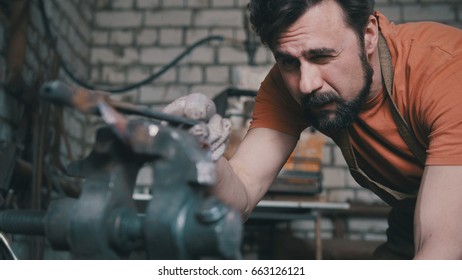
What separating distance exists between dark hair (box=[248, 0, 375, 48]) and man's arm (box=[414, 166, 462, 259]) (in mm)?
425

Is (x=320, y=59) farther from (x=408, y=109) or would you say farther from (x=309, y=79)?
(x=408, y=109)

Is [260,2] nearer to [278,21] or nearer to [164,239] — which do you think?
[278,21]

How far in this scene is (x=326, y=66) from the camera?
1358 millimetres

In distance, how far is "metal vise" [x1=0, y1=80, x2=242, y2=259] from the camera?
0.67 meters

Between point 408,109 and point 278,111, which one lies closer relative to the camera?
point 408,109

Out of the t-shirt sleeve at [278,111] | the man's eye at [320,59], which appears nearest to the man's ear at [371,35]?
the man's eye at [320,59]

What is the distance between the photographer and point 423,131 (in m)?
1.37

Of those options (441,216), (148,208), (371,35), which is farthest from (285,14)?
(148,208)

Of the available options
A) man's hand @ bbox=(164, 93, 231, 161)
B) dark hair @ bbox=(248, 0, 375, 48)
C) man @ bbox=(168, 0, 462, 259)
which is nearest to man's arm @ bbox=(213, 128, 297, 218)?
man @ bbox=(168, 0, 462, 259)

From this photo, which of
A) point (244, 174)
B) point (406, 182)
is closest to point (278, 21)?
point (244, 174)

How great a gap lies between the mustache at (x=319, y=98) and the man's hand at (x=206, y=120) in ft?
1.80

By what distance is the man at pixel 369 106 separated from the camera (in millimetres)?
1191

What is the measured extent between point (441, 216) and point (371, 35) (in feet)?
1.72

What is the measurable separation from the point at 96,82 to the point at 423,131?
3008 mm
